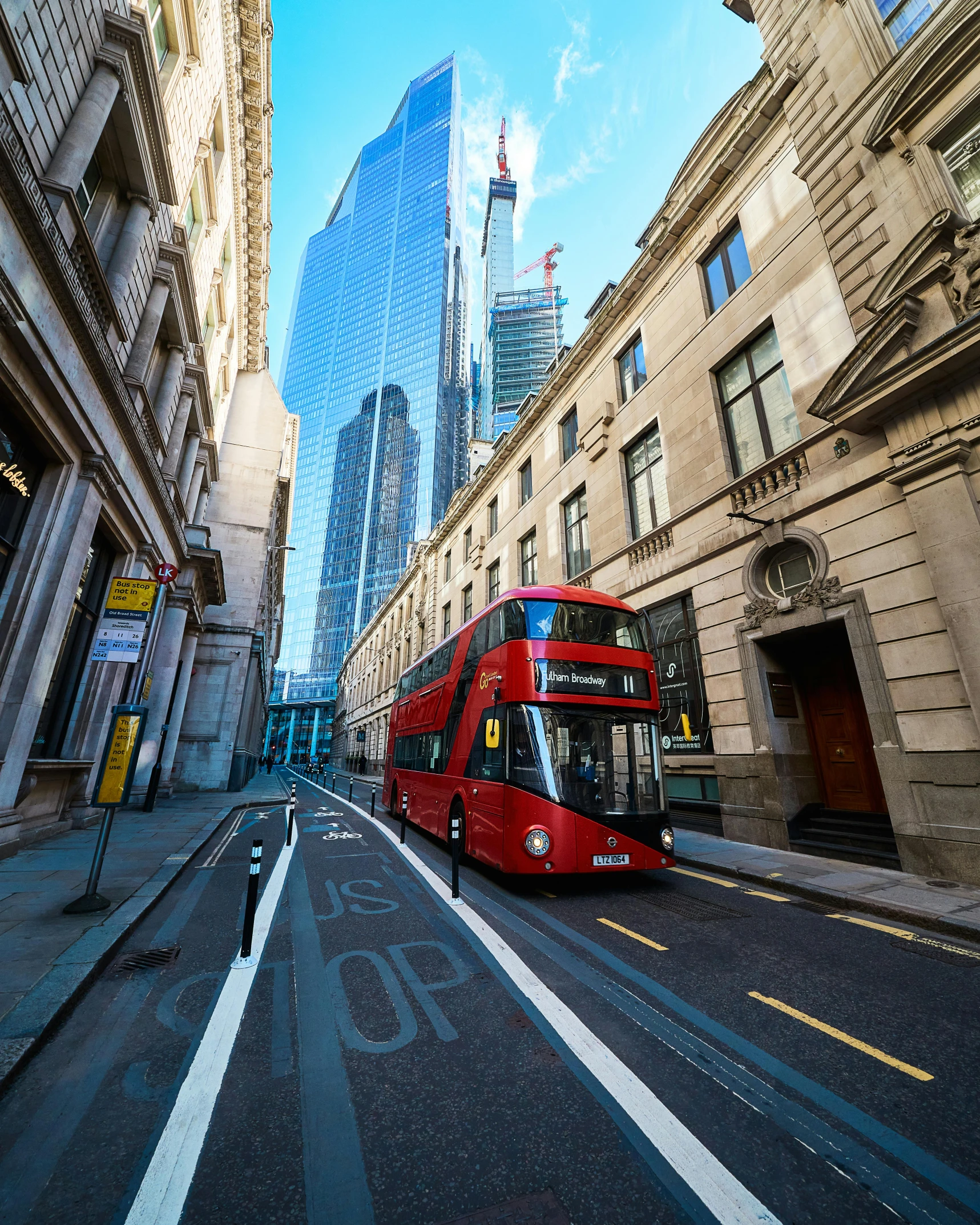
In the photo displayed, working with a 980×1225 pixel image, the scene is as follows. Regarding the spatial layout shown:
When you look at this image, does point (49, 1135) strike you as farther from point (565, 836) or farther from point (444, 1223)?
point (565, 836)

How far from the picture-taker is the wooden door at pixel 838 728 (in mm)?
9312

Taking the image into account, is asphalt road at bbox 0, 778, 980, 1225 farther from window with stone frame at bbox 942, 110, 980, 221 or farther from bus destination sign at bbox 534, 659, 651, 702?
window with stone frame at bbox 942, 110, 980, 221

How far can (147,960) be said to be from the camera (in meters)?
4.53

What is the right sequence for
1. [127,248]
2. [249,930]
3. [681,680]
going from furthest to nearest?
[681,680], [127,248], [249,930]

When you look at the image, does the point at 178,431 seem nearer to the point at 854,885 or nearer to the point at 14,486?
the point at 14,486

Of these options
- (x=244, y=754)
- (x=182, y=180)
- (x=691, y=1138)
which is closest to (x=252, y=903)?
(x=691, y=1138)

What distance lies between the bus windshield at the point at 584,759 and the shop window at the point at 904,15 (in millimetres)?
13304

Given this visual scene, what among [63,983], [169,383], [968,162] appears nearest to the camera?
[63,983]

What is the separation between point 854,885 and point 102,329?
595 inches

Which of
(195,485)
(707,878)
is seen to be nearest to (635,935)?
(707,878)

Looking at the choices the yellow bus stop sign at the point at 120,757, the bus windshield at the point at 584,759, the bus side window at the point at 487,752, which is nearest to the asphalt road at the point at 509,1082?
the yellow bus stop sign at the point at 120,757

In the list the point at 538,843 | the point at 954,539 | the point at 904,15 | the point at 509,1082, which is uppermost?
the point at 904,15

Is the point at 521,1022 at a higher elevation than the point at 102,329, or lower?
lower

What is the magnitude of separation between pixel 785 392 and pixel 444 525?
954 inches
